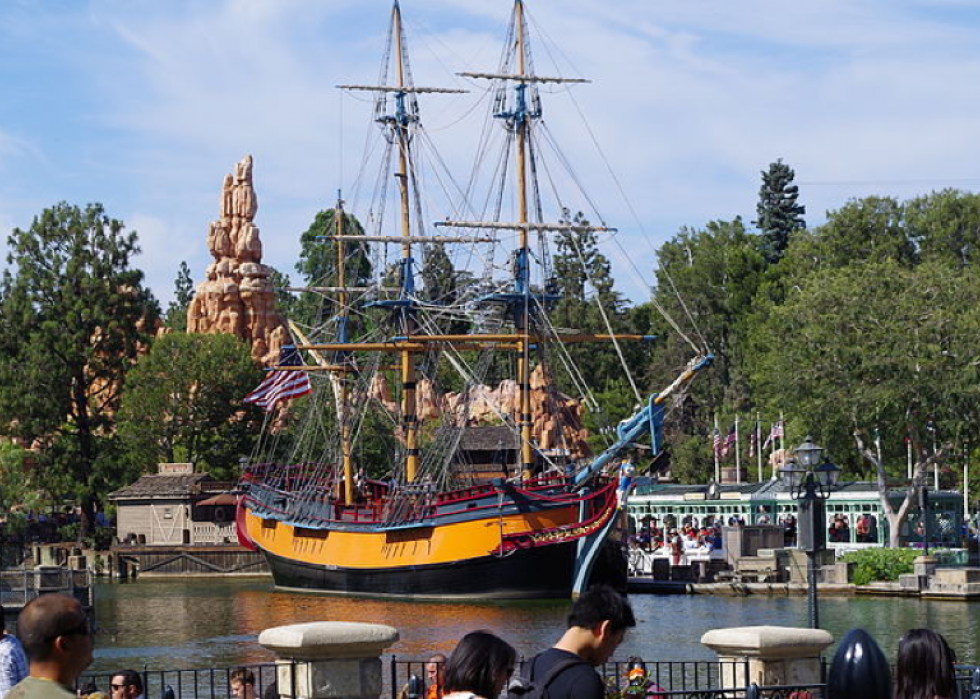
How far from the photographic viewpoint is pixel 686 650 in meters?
37.8

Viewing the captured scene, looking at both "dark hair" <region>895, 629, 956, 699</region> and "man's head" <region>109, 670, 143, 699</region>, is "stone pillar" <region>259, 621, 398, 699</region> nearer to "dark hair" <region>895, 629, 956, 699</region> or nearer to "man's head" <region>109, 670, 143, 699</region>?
"man's head" <region>109, 670, 143, 699</region>

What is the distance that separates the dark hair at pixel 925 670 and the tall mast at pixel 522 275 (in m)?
51.6

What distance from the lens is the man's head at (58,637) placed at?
284 inches

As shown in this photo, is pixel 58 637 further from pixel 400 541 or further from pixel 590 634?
pixel 400 541

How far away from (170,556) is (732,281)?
41890 millimetres

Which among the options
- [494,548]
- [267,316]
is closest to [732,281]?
[267,316]

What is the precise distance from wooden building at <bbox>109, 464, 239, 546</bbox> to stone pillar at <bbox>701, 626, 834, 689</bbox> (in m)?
68.9

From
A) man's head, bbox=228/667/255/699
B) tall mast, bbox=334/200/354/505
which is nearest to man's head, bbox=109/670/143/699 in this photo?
man's head, bbox=228/667/255/699

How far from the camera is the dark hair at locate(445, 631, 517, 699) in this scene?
8.48m

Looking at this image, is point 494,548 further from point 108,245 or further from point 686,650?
point 108,245

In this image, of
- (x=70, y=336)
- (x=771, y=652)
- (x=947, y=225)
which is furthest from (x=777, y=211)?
(x=771, y=652)

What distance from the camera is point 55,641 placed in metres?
7.23

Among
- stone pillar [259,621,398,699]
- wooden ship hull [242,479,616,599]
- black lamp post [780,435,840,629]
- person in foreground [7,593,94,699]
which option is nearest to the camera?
person in foreground [7,593,94,699]

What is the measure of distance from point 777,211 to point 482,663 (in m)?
111
